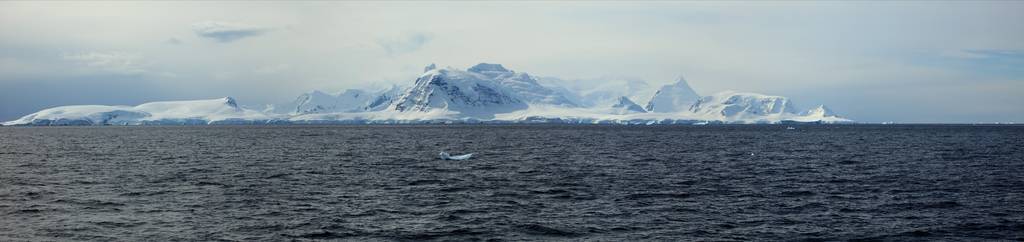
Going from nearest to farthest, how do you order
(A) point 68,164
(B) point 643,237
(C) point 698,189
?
(B) point 643,237 → (C) point 698,189 → (A) point 68,164

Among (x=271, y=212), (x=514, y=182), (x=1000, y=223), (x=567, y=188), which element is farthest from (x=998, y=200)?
(x=271, y=212)

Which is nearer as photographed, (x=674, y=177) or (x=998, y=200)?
(x=998, y=200)

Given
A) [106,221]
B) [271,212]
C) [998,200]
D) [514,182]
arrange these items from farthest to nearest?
[514,182]
[998,200]
[271,212]
[106,221]

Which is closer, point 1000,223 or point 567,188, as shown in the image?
point 1000,223

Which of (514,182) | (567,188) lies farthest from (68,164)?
(567,188)

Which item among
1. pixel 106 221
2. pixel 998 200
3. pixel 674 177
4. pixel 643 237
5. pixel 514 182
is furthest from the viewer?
pixel 674 177

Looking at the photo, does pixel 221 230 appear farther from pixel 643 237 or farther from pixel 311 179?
pixel 311 179

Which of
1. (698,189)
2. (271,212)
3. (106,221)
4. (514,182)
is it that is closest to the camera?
(106,221)

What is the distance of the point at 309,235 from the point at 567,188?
21.5m

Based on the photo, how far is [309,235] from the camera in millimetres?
32219

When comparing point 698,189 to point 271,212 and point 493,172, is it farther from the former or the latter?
point 271,212

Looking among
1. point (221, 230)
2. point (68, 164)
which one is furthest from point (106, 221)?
point (68, 164)

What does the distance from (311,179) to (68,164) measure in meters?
31.0

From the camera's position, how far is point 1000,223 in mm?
36000
